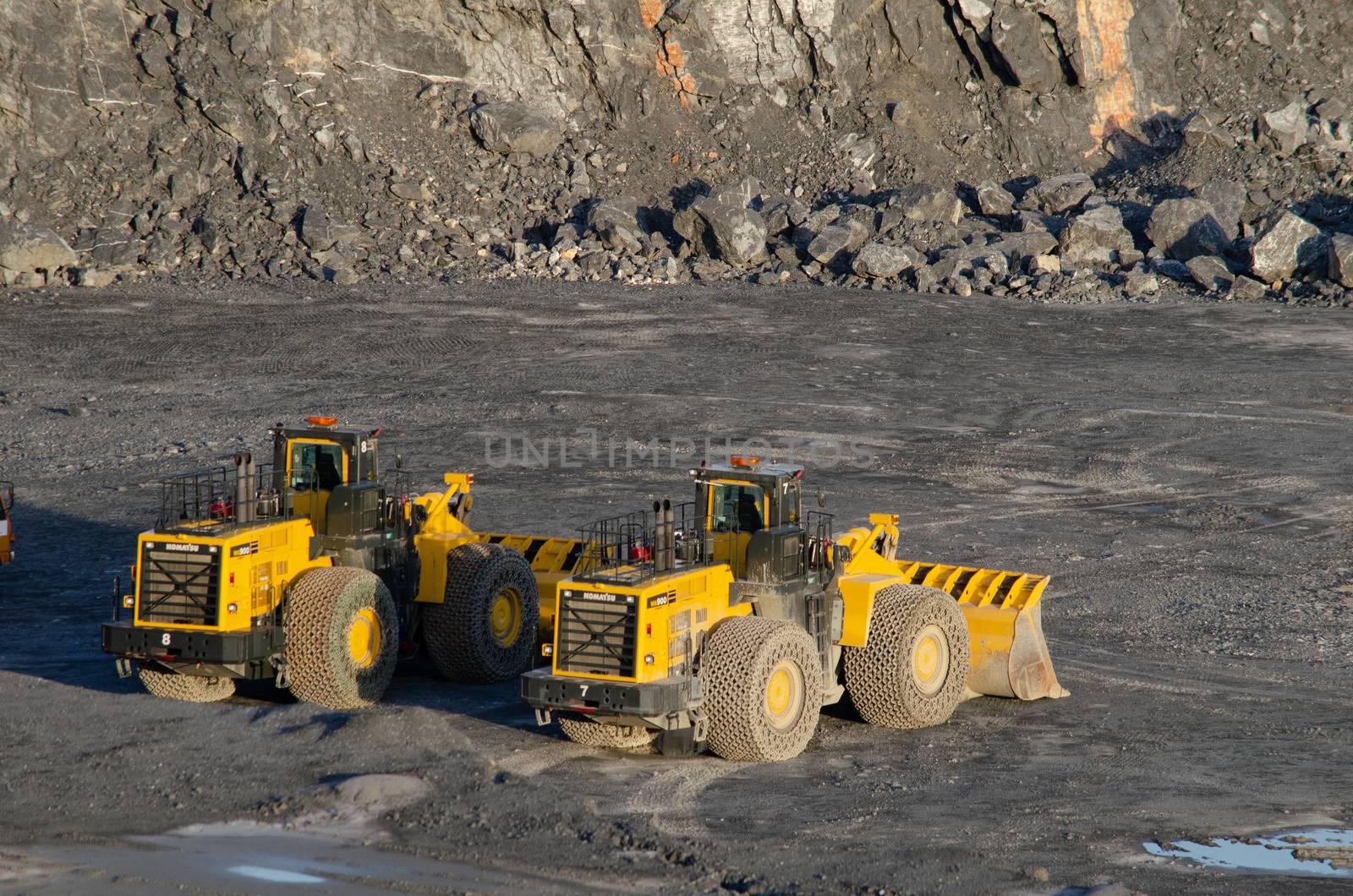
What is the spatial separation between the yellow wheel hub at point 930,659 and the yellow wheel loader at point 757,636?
0.6 inches

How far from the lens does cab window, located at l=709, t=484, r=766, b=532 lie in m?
12.8

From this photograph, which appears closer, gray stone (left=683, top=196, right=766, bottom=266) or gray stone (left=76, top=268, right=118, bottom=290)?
gray stone (left=76, top=268, right=118, bottom=290)

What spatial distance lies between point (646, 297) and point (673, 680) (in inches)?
1058

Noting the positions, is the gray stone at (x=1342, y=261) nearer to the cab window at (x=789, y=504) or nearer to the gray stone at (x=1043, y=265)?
the gray stone at (x=1043, y=265)

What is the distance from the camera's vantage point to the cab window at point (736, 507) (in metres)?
12.8

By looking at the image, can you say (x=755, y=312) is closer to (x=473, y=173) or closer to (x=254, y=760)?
(x=473, y=173)

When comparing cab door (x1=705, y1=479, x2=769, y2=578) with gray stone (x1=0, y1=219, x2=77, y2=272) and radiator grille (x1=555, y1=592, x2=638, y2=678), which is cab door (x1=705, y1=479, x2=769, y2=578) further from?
gray stone (x1=0, y1=219, x2=77, y2=272)

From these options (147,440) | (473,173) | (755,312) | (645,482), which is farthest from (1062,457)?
(473,173)

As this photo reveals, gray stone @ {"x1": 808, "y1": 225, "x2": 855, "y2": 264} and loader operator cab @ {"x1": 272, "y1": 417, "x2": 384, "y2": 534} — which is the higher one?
gray stone @ {"x1": 808, "y1": 225, "x2": 855, "y2": 264}

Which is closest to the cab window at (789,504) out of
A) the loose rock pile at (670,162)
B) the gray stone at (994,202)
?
the loose rock pile at (670,162)

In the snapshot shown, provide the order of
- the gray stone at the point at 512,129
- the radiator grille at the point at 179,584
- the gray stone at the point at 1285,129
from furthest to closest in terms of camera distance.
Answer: the gray stone at the point at 1285,129, the gray stone at the point at 512,129, the radiator grille at the point at 179,584

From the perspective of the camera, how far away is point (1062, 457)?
25312 mm

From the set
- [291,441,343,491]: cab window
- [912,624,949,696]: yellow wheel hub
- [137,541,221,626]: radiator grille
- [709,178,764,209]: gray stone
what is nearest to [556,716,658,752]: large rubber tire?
[912,624,949,696]: yellow wheel hub

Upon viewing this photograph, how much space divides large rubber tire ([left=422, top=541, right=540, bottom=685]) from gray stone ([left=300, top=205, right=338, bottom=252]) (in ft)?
87.9
